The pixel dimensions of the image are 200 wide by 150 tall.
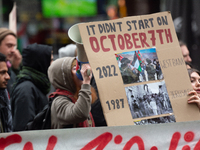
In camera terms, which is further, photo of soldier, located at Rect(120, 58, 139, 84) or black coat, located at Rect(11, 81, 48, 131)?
black coat, located at Rect(11, 81, 48, 131)

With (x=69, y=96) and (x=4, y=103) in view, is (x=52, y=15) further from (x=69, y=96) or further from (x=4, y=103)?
(x=69, y=96)

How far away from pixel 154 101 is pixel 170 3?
391cm

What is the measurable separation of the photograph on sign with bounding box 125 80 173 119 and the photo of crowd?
0.18 ft

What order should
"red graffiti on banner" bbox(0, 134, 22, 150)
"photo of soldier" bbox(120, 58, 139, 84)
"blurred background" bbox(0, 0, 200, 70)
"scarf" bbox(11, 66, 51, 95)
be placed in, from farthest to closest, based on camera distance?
"blurred background" bbox(0, 0, 200, 70) < "scarf" bbox(11, 66, 51, 95) < "photo of soldier" bbox(120, 58, 139, 84) < "red graffiti on banner" bbox(0, 134, 22, 150)

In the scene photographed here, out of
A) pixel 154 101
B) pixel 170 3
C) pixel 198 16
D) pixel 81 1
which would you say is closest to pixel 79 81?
pixel 154 101

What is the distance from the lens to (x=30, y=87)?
2990 millimetres

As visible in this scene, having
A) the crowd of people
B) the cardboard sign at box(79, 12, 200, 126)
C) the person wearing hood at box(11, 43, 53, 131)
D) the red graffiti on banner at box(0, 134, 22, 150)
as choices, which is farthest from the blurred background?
the red graffiti on banner at box(0, 134, 22, 150)

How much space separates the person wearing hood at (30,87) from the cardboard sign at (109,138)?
2.78 feet

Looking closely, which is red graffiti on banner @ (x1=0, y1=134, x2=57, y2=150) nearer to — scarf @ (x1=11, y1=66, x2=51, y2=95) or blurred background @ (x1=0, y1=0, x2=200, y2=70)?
scarf @ (x1=11, y1=66, x2=51, y2=95)

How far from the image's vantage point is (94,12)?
10.9 meters

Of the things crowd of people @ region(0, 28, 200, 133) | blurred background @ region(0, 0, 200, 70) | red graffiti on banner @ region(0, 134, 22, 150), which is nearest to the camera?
red graffiti on banner @ region(0, 134, 22, 150)

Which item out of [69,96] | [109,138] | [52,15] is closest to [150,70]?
[109,138]

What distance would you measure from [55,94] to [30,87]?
2.16ft

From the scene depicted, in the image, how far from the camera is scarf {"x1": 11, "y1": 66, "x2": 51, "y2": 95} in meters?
3.13
